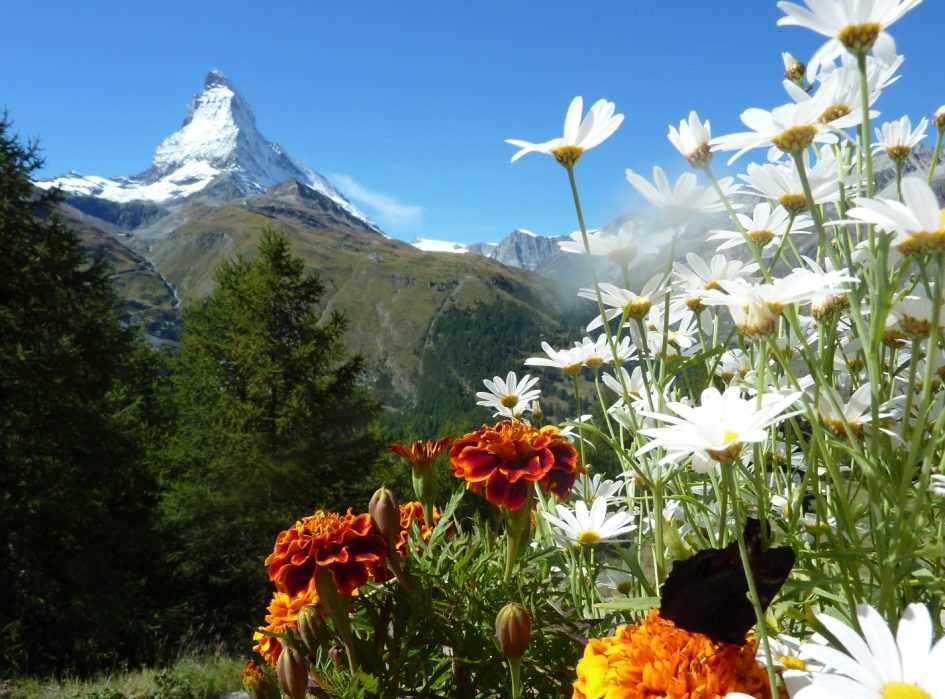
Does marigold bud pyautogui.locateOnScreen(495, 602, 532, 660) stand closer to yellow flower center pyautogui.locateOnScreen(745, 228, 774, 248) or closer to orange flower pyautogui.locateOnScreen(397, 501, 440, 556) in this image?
orange flower pyautogui.locateOnScreen(397, 501, 440, 556)

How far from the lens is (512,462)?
937 millimetres

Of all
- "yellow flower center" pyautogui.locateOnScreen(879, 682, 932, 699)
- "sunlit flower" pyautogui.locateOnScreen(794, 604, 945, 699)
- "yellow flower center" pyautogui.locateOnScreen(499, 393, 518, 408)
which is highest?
"yellow flower center" pyautogui.locateOnScreen(499, 393, 518, 408)

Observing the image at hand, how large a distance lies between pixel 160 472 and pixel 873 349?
44.8 ft

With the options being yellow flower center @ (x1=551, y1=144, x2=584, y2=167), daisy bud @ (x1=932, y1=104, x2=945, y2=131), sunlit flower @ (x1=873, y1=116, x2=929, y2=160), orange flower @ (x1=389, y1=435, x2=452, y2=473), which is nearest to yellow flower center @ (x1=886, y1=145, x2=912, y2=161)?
sunlit flower @ (x1=873, y1=116, x2=929, y2=160)

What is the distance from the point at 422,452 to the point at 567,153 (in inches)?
20.6

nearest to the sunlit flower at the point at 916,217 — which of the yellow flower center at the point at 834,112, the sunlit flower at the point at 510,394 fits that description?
the yellow flower center at the point at 834,112

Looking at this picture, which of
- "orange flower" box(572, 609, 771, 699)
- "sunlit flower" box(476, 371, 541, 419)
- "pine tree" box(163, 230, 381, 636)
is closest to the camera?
"orange flower" box(572, 609, 771, 699)

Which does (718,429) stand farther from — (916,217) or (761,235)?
(761,235)

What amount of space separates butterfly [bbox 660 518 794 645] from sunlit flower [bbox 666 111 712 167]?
48cm

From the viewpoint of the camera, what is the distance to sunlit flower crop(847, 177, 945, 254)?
0.45 meters

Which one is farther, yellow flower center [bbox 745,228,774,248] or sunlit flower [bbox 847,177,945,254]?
yellow flower center [bbox 745,228,774,248]

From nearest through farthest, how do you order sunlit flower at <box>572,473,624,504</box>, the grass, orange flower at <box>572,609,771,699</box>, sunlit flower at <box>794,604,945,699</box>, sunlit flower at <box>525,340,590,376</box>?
sunlit flower at <box>794,604,945,699</box>, orange flower at <box>572,609,771,699</box>, sunlit flower at <box>572,473,624,504</box>, sunlit flower at <box>525,340,590,376</box>, the grass

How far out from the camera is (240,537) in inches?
466

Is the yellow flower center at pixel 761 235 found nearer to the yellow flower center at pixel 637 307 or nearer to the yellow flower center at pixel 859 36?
the yellow flower center at pixel 637 307
